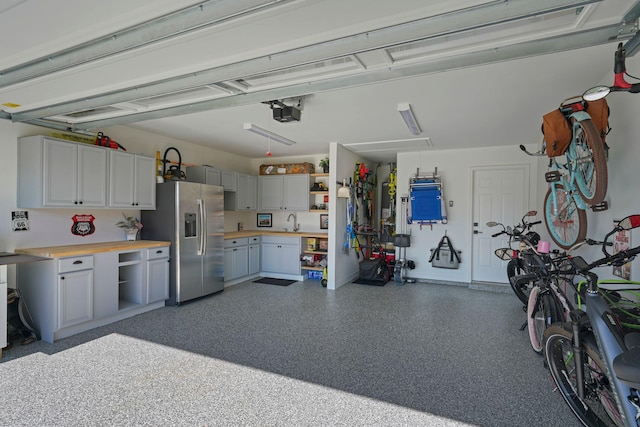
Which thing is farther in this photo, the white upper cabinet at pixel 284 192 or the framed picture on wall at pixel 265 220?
the framed picture on wall at pixel 265 220

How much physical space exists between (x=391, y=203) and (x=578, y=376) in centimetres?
568

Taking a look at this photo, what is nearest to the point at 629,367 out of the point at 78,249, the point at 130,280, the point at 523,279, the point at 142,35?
the point at 523,279

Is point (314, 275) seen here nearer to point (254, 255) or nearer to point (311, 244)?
point (311, 244)

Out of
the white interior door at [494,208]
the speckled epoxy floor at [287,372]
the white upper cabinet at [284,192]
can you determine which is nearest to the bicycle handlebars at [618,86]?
the speckled epoxy floor at [287,372]

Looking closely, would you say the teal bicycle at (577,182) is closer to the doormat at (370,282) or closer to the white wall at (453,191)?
the white wall at (453,191)

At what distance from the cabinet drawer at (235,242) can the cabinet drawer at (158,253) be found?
4.10ft

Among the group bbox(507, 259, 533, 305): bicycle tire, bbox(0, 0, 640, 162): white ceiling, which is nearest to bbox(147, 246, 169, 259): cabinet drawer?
bbox(0, 0, 640, 162): white ceiling

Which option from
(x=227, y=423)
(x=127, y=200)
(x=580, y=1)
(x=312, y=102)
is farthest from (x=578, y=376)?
(x=127, y=200)

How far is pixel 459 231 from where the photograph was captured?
6203 millimetres

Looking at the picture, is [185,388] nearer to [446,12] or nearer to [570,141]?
[446,12]

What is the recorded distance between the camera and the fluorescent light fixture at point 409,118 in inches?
142

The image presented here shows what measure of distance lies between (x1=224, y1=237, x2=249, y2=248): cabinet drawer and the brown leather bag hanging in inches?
191

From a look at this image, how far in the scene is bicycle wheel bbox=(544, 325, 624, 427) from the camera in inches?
70.9

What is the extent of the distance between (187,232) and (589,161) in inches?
185
